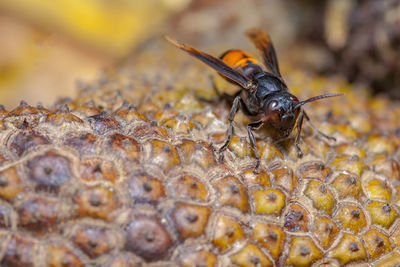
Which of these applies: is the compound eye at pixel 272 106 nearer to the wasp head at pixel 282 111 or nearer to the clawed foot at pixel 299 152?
the wasp head at pixel 282 111

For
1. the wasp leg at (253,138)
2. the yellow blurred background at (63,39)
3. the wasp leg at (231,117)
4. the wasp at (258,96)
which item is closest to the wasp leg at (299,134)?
the wasp at (258,96)

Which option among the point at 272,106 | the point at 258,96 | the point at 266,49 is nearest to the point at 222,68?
the point at 258,96

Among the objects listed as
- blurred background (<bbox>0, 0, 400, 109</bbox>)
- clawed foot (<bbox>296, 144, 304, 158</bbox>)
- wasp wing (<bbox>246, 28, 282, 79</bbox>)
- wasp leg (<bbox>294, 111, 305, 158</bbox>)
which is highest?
blurred background (<bbox>0, 0, 400, 109</bbox>)

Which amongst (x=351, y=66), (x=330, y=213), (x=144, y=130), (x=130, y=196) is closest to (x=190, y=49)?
(x=144, y=130)

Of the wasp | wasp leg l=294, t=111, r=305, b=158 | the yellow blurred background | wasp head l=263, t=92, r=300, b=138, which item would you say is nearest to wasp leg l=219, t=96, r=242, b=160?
the wasp

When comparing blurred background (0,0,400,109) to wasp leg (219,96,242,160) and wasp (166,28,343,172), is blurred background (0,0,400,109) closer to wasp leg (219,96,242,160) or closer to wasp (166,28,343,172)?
wasp (166,28,343,172)
